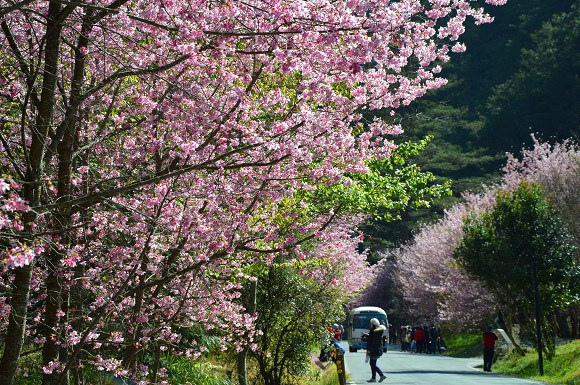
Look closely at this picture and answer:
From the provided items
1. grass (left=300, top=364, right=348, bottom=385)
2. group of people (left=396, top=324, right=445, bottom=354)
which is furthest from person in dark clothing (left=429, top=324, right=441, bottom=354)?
grass (left=300, top=364, right=348, bottom=385)

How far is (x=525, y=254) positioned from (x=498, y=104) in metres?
40.8

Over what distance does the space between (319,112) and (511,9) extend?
7688cm

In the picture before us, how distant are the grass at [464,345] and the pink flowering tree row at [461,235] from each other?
56.7 inches

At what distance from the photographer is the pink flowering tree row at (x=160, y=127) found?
7105 mm

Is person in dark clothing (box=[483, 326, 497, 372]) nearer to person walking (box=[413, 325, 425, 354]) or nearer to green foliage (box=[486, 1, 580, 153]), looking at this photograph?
person walking (box=[413, 325, 425, 354])

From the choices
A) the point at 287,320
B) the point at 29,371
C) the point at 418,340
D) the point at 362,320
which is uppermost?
the point at 362,320

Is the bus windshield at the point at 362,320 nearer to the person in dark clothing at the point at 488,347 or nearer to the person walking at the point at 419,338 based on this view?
the person walking at the point at 419,338

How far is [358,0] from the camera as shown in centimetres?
736

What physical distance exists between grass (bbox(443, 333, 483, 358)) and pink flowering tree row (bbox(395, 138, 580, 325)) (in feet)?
4.72

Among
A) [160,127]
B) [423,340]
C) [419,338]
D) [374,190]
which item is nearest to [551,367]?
[374,190]

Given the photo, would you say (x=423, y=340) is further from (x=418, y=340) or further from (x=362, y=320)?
(x=362, y=320)

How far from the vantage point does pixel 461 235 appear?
4728 centimetres

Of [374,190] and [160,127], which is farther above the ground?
[374,190]

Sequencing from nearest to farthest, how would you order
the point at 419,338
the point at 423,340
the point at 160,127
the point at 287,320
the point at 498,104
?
1. the point at 160,127
2. the point at 287,320
3. the point at 419,338
4. the point at 423,340
5. the point at 498,104
